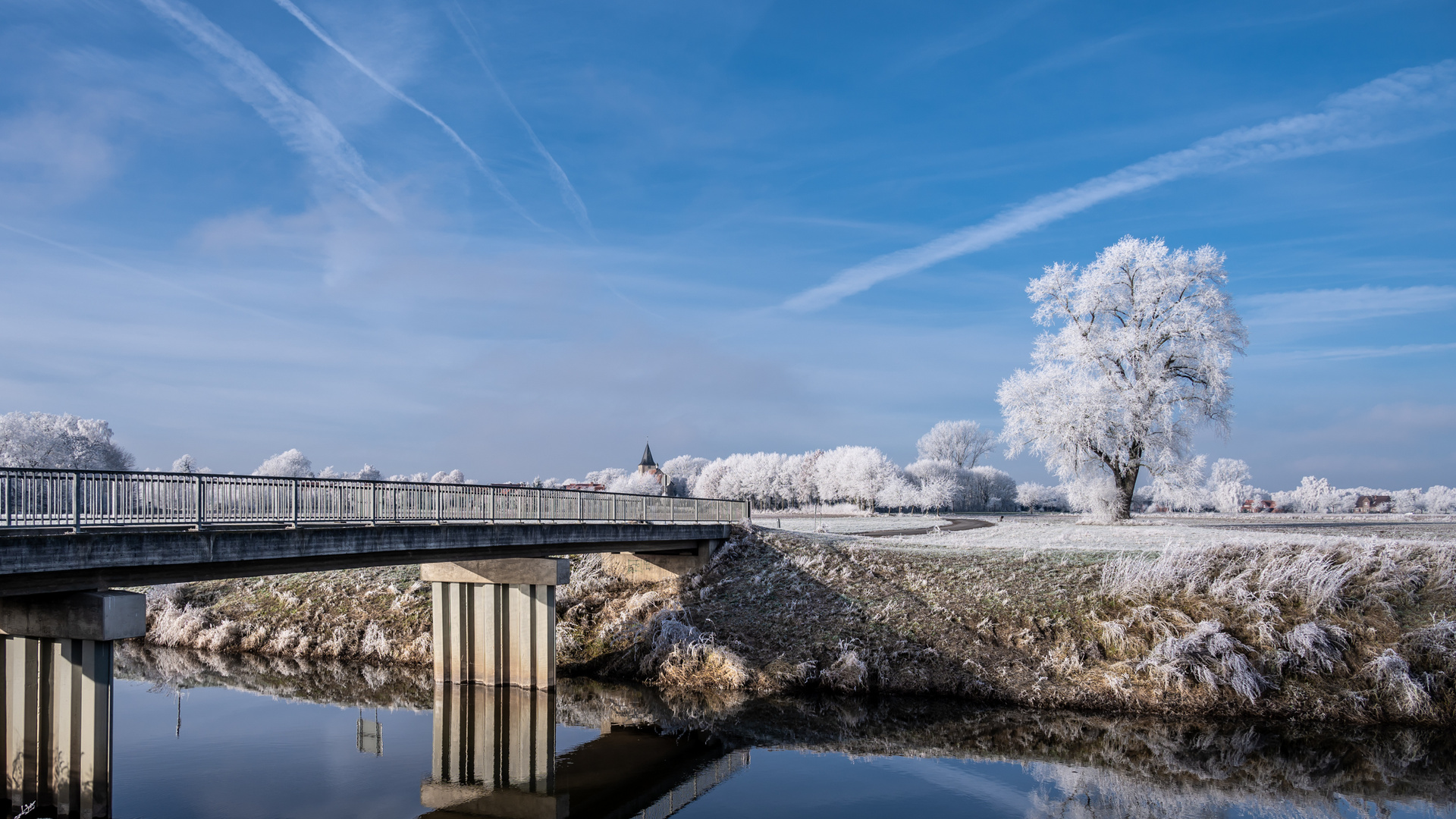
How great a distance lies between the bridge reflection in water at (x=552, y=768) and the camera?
18.1 m

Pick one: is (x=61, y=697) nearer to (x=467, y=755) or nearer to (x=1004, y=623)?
(x=467, y=755)

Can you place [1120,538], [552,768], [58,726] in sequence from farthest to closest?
[1120,538], [552,768], [58,726]

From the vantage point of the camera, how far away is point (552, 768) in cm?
2016

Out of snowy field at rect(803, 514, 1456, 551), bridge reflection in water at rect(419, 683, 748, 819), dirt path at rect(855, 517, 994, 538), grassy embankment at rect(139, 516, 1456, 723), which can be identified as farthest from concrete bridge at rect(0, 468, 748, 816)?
dirt path at rect(855, 517, 994, 538)

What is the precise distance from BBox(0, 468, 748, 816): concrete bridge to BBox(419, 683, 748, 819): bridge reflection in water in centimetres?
298

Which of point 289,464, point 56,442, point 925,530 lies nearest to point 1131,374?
point 925,530

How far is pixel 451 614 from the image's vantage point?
27047 mm

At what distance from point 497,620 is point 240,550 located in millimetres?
10448

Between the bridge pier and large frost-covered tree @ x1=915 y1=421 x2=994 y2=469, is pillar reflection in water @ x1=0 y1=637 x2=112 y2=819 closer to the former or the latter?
the bridge pier

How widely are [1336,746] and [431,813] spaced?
19.9m

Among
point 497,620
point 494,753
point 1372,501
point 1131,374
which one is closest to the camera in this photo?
point 494,753

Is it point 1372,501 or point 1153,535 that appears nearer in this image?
point 1153,535

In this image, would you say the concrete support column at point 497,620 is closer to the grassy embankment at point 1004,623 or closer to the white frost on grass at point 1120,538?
the grassy embankment at point 1004,623

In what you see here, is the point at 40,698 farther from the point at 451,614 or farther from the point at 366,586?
the point at 366,586
